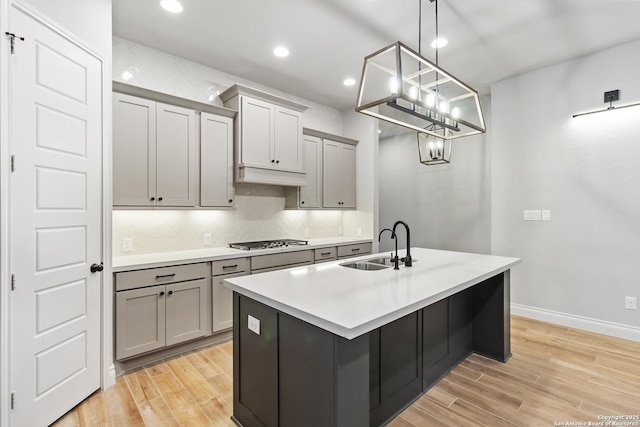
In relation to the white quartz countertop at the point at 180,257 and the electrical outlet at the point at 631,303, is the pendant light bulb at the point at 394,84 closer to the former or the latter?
the white quartz countertop at the point at 180,257

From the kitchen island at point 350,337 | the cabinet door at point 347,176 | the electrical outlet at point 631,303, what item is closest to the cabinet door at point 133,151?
the kitchen island at point 350,337

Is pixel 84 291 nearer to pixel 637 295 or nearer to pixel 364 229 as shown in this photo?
pixel 364 229

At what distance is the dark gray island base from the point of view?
4.30ft

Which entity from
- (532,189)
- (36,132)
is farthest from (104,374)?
(532,189)

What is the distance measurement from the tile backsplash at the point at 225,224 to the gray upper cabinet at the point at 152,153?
0.31m

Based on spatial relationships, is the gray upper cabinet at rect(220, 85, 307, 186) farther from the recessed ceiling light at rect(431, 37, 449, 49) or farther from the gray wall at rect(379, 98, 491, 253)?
the gray wall at rect(379, 98, 491, 253)

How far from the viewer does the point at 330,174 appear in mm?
4535

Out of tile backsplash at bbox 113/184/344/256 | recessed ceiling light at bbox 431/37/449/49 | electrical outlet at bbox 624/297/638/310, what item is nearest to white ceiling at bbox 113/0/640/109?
recessed ceiling light at bbox 431/37/449/49

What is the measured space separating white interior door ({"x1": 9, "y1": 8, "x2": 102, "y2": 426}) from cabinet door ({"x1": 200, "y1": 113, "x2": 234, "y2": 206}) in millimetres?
1056

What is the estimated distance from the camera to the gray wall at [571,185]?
311 cm

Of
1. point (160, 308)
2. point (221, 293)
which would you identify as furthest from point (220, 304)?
point (160, 308)

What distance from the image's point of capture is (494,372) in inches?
98.2

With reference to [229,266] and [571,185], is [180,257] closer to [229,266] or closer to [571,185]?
[229,266]

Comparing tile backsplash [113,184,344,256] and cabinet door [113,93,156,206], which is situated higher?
cabinet door [113,93,156,206]
